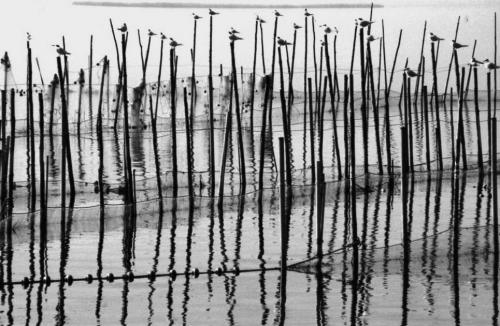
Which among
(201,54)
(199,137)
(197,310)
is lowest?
(197,310)

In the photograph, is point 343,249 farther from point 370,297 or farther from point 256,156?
point 256,156

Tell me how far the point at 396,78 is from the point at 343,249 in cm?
1879

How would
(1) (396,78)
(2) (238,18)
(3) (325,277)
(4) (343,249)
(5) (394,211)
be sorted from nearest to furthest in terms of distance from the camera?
(3) (325,277)
(4) (343,249)
(5) (394,211)
(1) (396,78)
(2) (238,18)

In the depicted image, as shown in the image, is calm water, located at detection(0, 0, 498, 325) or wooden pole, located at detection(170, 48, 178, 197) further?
wooden pole, located at detection(170, 48, 178, 197)

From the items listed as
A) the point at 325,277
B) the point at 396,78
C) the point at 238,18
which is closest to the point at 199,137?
the point at 396,78

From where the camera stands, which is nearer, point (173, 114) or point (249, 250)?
point (249, 250)

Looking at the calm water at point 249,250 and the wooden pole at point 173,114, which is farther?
the wooden pole at point 173,114

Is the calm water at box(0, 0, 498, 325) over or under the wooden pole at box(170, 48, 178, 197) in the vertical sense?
under

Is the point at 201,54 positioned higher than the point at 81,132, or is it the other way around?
the point at 201,54

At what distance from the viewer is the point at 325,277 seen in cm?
906

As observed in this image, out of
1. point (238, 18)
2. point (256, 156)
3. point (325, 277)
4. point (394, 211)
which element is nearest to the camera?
point (325, 277)

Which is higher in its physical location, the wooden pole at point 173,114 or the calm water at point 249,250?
the wooden pole at point 173,114

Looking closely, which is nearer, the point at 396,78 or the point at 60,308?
the point at 60,308

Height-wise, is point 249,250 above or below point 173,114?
below
